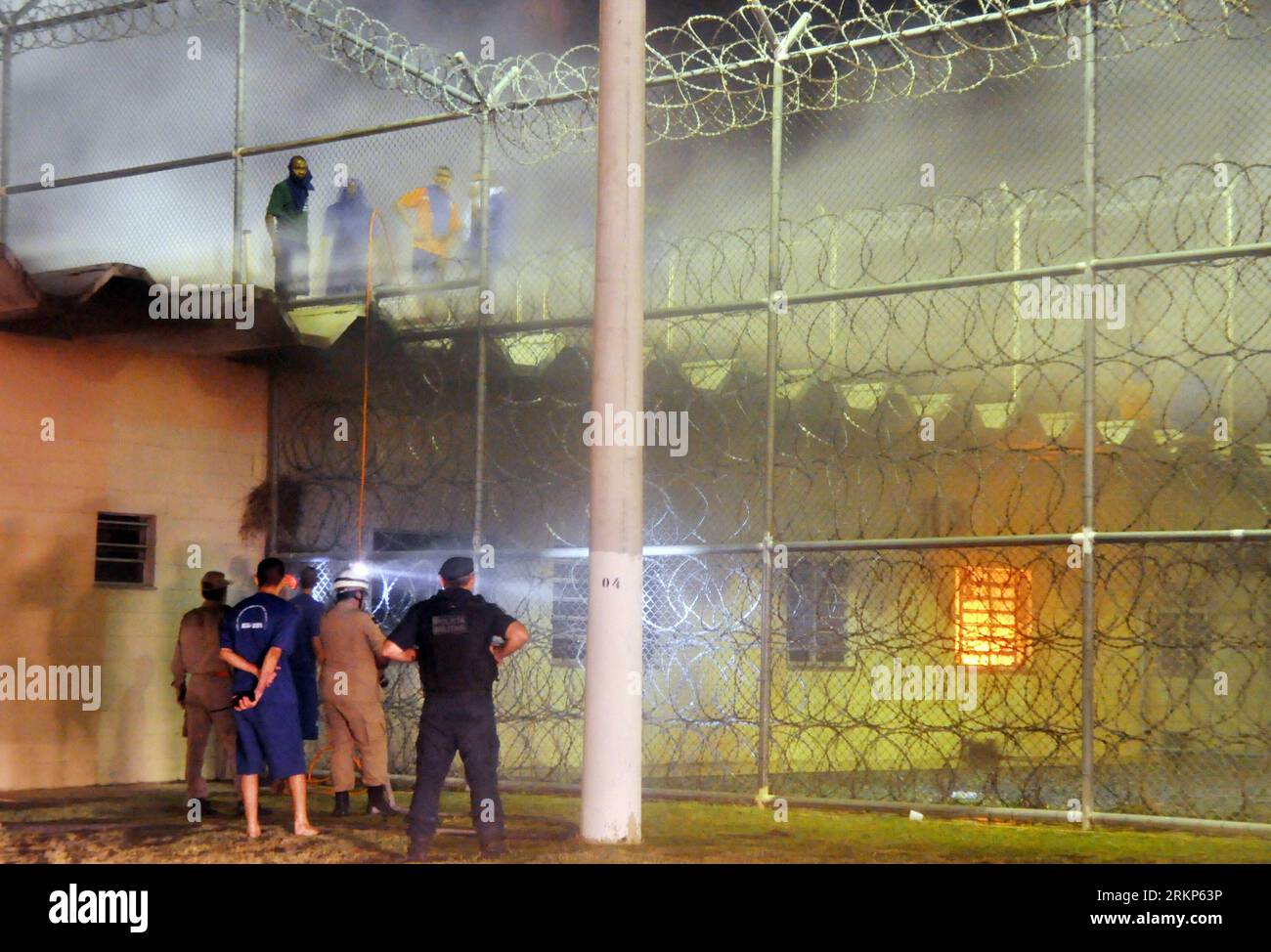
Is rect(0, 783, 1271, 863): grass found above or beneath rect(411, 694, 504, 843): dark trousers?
beneath

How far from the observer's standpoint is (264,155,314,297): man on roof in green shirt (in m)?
13.9

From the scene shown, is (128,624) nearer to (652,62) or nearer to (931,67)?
(652,62)

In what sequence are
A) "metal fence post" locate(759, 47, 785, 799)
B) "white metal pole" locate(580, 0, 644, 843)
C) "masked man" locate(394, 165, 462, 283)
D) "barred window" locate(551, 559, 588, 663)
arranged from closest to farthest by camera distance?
1. "white metal pole" locate(580, 0, 644, 843)
2. "metal fence post" locate(759, 47, 785, 799)
3. "barred window" locate(551, 559, 588, 663)
4. "masked man" locate(394, 165, 462, 283)

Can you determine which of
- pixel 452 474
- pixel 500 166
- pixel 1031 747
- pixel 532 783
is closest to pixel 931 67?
pixel 500 166

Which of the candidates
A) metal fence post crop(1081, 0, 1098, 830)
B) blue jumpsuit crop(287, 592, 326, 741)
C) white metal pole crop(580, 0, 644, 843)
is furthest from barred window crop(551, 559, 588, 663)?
metal fence post crop(1081, 0, 1098, 830)

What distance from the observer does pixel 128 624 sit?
13258mm

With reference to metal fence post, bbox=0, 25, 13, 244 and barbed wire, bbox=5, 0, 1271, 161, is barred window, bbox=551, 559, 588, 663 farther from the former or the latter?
metal fence post, bbox=0, 25, 13, 244

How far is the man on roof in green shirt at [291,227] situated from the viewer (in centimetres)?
1393

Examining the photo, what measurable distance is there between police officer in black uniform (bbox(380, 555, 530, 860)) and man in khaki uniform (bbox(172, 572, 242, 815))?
2933 mm

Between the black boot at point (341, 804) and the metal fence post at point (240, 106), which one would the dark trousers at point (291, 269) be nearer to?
the metal fence post at point (240, 106)

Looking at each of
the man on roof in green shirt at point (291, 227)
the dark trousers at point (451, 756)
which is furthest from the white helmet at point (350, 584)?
the man on roof in green shirt at point (291, 227)

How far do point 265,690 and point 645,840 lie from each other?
7.95ft

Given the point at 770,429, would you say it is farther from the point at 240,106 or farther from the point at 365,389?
the point at 240,106

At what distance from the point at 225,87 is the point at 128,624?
5.38 metres
